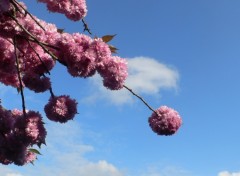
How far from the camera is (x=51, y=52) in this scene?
4363 mm

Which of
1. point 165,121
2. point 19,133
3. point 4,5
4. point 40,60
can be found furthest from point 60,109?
point 165,121

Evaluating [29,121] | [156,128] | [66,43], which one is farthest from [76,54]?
[156,128]

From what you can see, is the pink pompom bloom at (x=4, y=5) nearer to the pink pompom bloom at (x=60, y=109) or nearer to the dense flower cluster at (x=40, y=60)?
the dense flower cluster at (x=40, y=60)

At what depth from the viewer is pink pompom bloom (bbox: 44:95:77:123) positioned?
4.35 m

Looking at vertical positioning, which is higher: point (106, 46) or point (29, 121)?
point (106, 46)

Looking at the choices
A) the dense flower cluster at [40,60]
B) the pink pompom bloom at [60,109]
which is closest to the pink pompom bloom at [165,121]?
the dense flower cluster at [40,60]

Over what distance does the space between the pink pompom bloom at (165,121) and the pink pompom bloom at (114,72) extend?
0.97 m

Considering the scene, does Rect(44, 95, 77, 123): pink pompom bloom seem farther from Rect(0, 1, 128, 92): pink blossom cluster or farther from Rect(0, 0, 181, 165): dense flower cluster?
Rect(0, 1, 128, 92): pink blossom cluster

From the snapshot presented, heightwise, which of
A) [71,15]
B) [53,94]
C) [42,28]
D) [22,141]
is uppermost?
[71,15]

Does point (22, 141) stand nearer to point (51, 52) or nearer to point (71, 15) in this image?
point (51, 52)

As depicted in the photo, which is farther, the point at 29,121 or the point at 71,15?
the point at 71,15

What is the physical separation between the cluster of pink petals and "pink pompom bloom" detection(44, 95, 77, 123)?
93cm

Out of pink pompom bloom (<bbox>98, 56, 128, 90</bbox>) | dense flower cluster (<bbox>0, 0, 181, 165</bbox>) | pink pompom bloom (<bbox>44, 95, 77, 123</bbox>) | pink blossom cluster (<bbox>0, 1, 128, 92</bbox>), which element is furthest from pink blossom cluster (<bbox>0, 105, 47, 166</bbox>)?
pink pompom bloom (<bbox>98, 56, 128, 90</bbox>)

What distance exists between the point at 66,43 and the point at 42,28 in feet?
1.41
